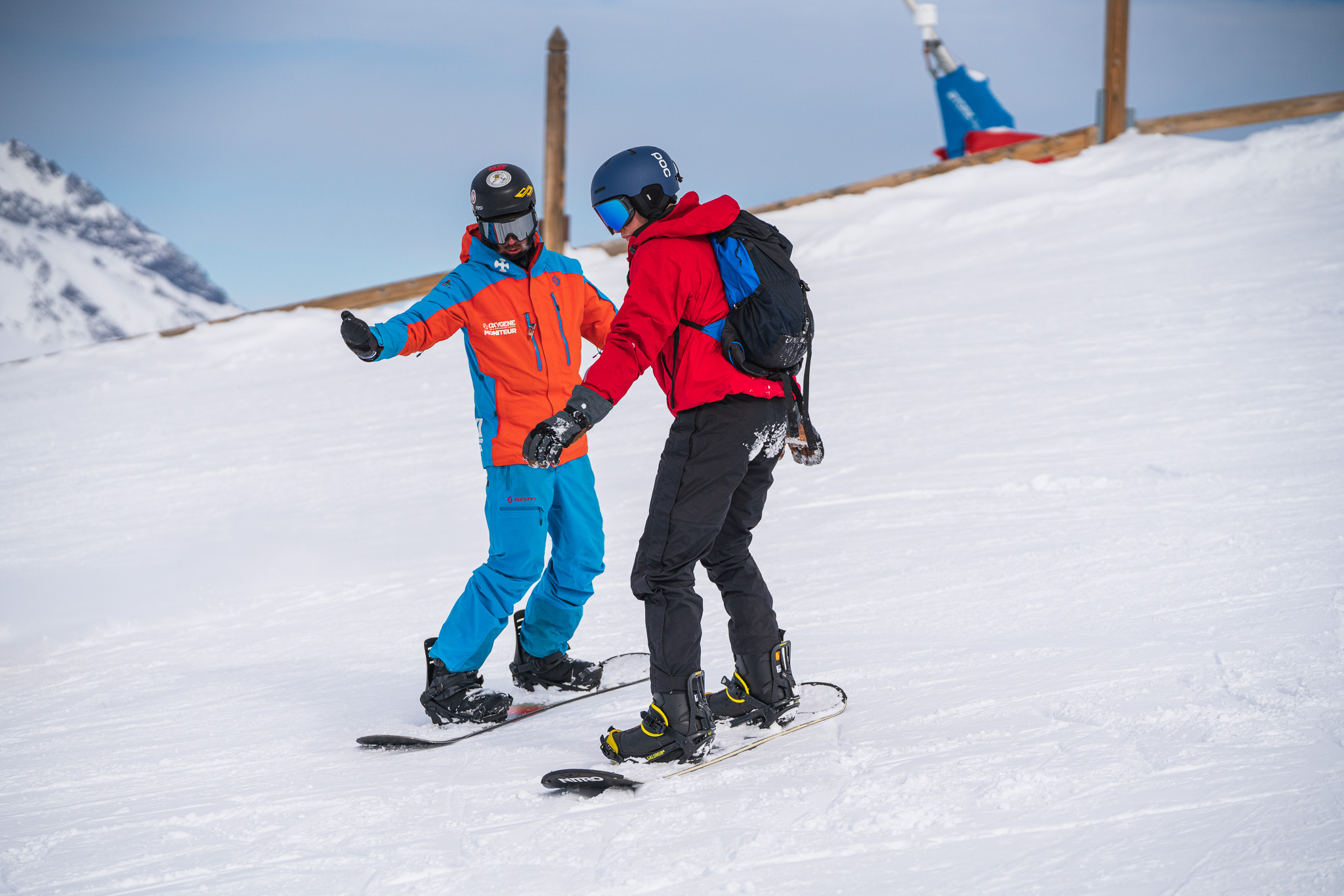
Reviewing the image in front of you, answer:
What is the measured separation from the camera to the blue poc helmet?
270 centimetres

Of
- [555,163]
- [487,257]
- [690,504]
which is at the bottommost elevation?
[690,504]

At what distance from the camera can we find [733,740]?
2881mm

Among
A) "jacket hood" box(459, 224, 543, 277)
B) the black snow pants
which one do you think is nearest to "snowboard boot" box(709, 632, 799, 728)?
the black snow pants

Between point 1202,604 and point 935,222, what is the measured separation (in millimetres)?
7439

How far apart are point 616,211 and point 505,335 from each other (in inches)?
28.5

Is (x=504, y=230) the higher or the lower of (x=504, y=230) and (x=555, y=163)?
the lower

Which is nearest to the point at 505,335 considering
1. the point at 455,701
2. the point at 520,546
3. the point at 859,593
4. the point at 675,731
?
the point at 520,546

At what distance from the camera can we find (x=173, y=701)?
12.7 feet

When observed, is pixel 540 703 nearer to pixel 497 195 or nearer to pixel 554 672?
pixel 554 672

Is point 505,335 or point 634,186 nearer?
point 634,186

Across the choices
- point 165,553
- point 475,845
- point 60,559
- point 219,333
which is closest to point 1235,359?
point 475,845

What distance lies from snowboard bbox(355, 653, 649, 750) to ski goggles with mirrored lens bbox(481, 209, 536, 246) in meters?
1.48

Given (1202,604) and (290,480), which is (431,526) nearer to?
(290,480)

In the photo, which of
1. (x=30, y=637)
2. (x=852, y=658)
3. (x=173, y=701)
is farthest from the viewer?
(x=30, y=637)
